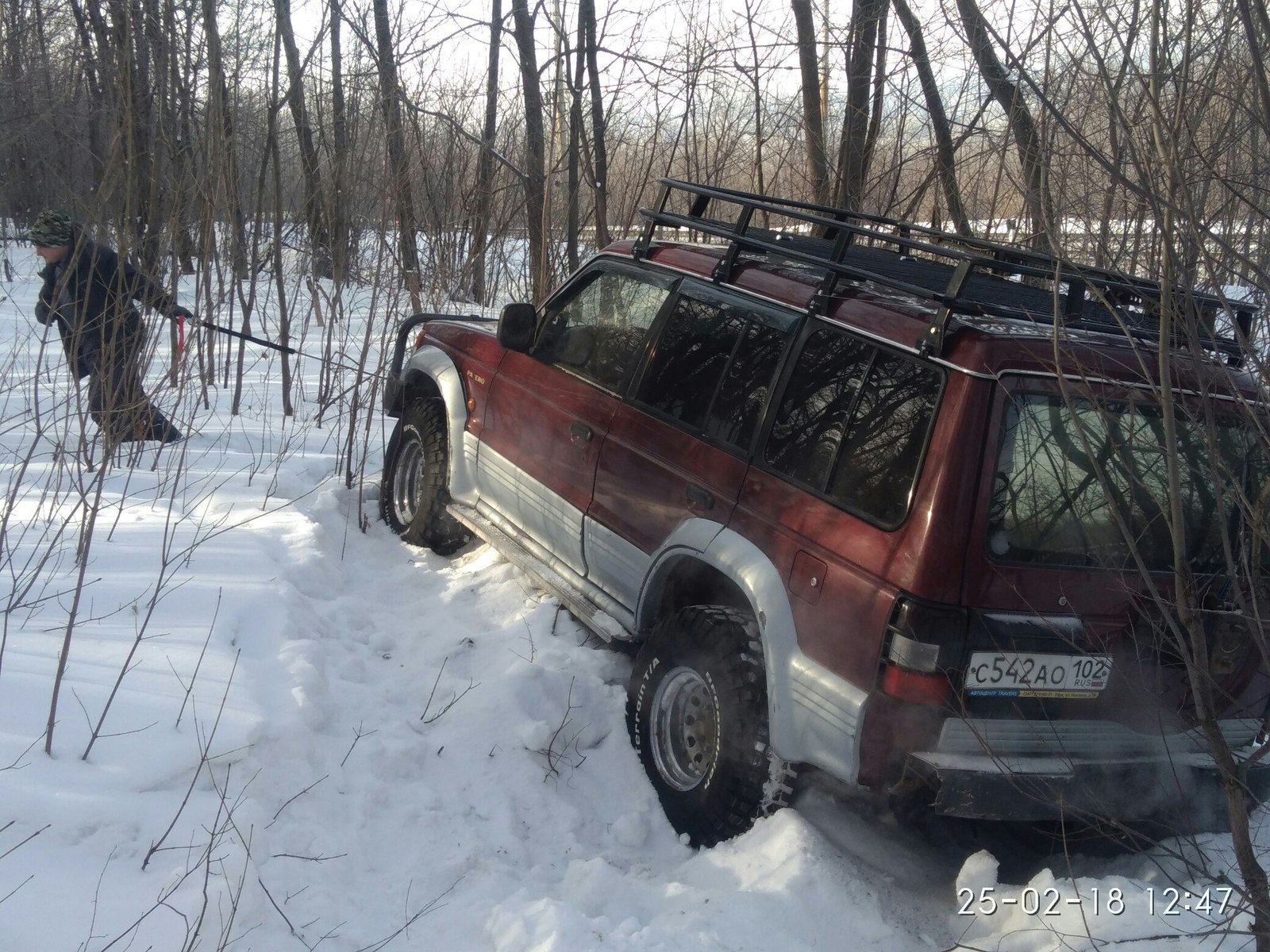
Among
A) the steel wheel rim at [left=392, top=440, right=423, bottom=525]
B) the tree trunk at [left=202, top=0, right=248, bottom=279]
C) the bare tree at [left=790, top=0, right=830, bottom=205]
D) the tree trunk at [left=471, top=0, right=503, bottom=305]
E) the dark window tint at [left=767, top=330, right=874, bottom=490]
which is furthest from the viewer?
the bare tree at [left=790, top=0, right=830, bottom=205]

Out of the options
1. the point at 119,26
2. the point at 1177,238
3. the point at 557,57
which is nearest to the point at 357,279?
the point at 119,26

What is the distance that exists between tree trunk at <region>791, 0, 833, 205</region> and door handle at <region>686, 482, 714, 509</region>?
21.4 ft

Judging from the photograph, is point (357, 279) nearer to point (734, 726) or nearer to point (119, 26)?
point (119, 26)

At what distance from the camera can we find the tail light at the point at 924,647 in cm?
266

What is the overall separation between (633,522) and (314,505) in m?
2.57

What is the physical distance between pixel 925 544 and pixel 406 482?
3.65 metres

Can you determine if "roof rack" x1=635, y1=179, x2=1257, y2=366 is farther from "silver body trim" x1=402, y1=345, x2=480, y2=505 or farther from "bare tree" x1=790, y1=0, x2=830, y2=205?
"bare tree" x1=790, y1=0, x2=830, y2=205

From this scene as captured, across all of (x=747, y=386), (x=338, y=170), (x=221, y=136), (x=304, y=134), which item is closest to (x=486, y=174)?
(x=304, y=134)

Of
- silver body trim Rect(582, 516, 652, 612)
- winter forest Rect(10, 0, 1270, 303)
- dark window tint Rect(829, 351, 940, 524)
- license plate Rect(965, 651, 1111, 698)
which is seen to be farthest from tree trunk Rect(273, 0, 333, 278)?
license plate Rect(965, 651, 1111, 698)

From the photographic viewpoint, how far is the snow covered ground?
2.58 m

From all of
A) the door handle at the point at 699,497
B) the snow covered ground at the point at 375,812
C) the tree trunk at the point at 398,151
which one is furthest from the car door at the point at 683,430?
the tree trunk at the point at 398,151

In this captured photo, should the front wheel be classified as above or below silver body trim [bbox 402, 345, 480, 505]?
below

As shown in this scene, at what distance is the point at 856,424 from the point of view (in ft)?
10.1

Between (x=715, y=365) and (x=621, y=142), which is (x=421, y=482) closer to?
(x=715, y=365)
